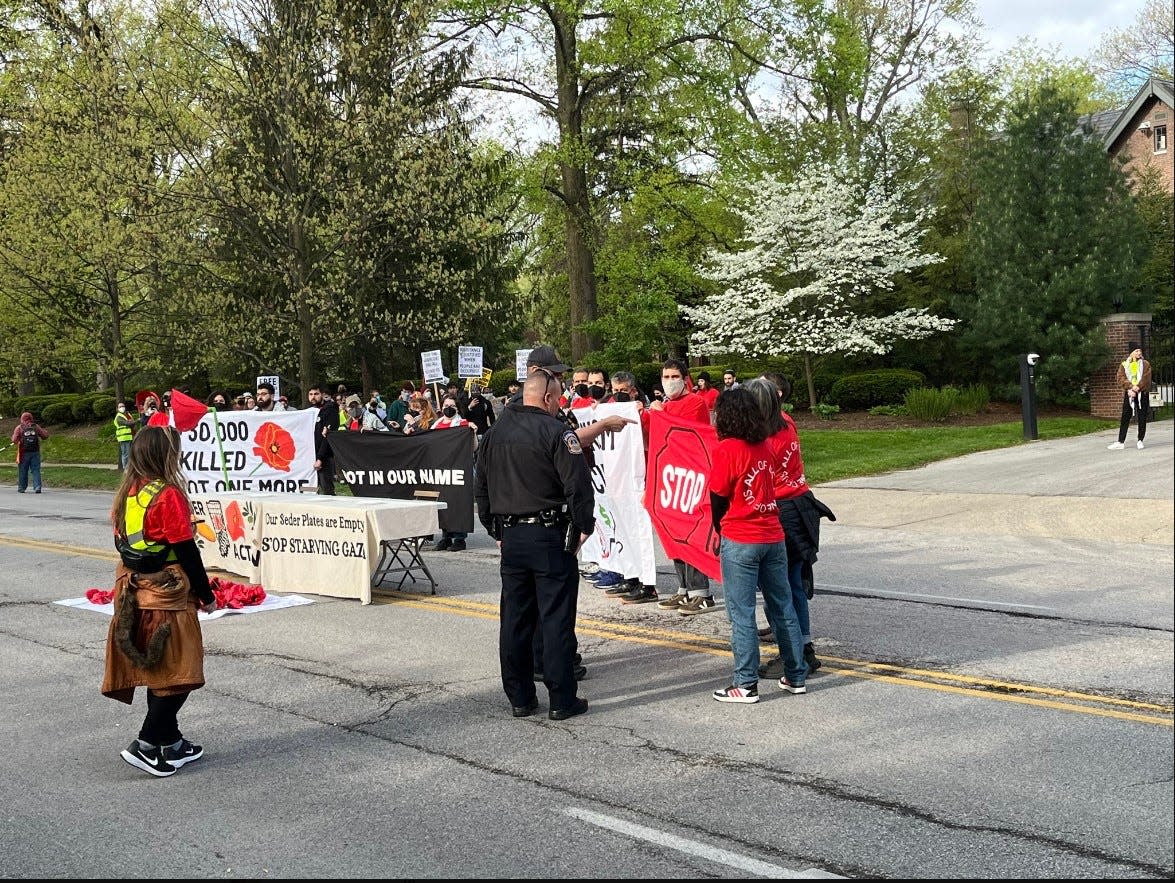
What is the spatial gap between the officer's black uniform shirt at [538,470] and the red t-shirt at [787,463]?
1205mm

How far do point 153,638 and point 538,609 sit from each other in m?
2.11

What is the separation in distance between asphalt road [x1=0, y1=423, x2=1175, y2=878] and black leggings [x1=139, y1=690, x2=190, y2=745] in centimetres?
24

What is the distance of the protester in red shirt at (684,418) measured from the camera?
992cm

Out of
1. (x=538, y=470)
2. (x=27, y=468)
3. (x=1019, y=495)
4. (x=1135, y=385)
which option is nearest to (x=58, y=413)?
(x=27, y=468)

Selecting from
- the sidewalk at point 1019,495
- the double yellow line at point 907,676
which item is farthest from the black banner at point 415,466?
the sidewalk at point 1019,495

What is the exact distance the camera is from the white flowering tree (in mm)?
30562

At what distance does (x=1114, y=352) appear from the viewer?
26.2 metres

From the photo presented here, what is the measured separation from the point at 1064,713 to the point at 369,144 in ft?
75.8

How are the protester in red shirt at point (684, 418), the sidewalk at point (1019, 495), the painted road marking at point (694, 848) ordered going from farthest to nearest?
the sidewalk at point (1019, 495), the protester in red shirt at point (684, 418), the painted road marking at point (694, 848)

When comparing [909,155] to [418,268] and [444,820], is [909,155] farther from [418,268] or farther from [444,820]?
[444,820]

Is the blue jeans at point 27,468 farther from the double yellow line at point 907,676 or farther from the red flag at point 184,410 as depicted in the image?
the double yellow line at point 907,676

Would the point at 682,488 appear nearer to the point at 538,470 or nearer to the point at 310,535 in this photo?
the point at 538,470

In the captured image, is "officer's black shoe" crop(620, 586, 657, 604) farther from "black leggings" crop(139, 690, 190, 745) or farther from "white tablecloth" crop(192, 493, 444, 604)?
"black leggings" crop(139, 690, 190, 745)

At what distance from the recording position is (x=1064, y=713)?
647 cm
